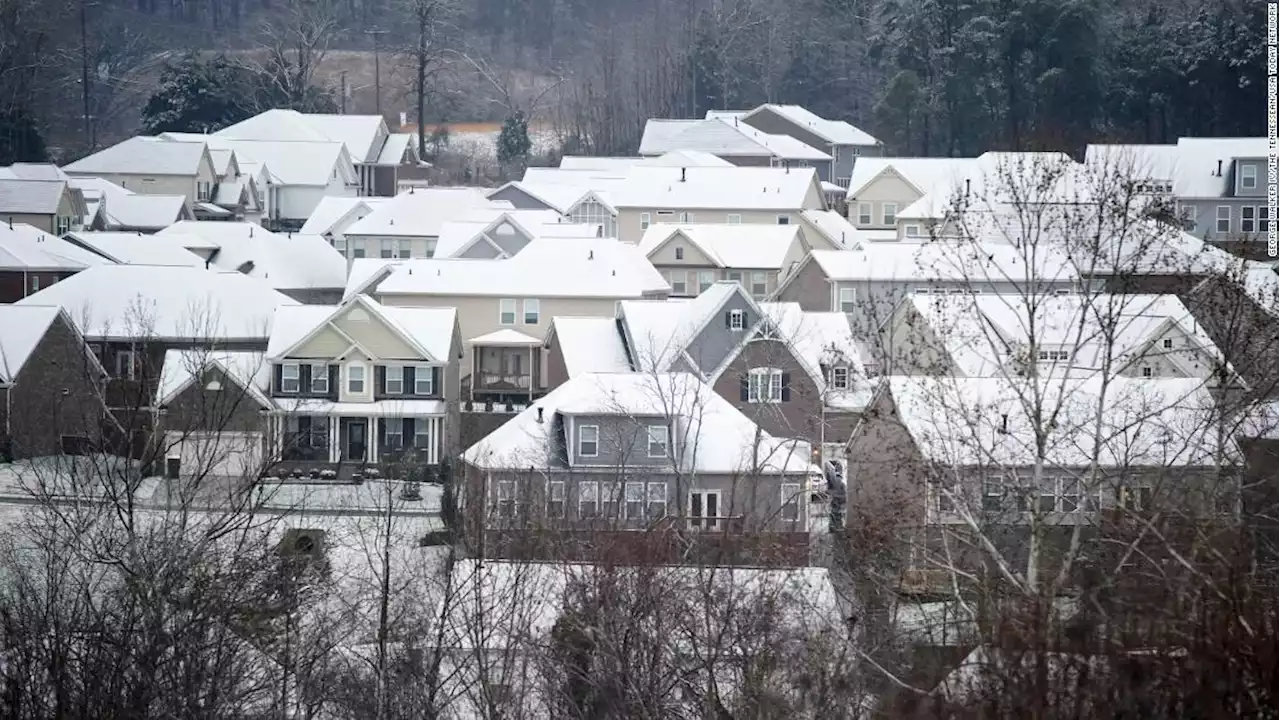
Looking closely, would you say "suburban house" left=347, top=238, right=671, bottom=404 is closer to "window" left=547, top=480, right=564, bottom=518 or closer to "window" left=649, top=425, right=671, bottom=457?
"window" left=649, top=425, right=671, bottom=457

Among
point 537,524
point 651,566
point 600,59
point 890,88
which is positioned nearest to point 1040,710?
point 651,566

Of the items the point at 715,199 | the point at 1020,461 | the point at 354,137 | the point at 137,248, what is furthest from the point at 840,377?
the point at 354,137

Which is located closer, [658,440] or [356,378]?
[658,440]

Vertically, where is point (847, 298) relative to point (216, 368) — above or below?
above

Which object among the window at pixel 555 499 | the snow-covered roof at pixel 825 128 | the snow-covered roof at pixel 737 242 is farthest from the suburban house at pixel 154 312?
the snow-covered roof at pixel 825 128

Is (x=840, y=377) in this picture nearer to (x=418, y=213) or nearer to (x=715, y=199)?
(x=418, y=213)

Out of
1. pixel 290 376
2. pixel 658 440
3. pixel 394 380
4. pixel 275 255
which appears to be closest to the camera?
pixel 658 440

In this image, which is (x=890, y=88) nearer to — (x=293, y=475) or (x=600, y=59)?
(x=600, y=59)

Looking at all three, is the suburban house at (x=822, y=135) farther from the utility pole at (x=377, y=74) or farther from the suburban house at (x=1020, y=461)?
the suburban house at (x=1020, y=461)
